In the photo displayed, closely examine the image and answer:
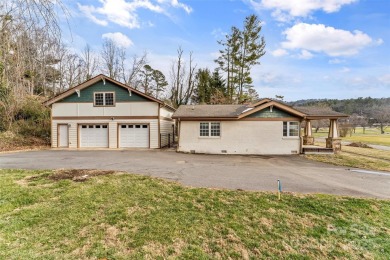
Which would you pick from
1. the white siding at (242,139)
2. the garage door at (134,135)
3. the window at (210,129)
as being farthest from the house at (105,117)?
the window at (210,129)

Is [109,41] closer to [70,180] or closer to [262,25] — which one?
[262,25]

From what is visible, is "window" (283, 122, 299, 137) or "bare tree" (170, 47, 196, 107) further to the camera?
"bare tree" (170, 47, 196, 107)

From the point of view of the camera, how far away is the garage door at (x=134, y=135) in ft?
63.0

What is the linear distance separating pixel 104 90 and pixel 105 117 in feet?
7.79

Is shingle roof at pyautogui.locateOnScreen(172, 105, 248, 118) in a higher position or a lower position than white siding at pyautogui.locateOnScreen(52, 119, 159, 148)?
higher

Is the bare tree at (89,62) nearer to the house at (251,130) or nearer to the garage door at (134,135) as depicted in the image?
the garage door at (134,135)

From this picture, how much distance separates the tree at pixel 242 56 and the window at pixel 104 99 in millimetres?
18545

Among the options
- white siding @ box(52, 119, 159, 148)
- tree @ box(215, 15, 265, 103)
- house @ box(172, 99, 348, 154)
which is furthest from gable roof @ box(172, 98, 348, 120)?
tree @ box(215, 15, 265, 103)

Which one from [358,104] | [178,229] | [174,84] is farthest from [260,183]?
[358,104]

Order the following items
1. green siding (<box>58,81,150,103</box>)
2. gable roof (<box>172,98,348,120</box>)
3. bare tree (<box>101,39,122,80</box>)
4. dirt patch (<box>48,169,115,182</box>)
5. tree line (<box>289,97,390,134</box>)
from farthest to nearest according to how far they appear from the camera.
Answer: tree line (<box>289,97,390,134</box>), bare tree (<box>101,39,122,80</box>), green siding (<box>58,81,150,103</box>), gable roof (<box>172,98,348,120</box>), dirt patch (<box>48,169,115,182</box>)

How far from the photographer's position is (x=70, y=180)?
7.82 meters

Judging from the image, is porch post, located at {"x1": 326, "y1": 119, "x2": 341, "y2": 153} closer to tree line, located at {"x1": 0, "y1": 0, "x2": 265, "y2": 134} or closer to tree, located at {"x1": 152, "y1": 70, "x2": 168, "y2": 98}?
tree line, located at {"x1": 0, "y1": 0, "x2": 265, "y2": 134}

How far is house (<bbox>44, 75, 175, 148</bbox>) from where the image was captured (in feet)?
62.5

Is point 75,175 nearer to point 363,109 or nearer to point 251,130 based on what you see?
point 251,130
